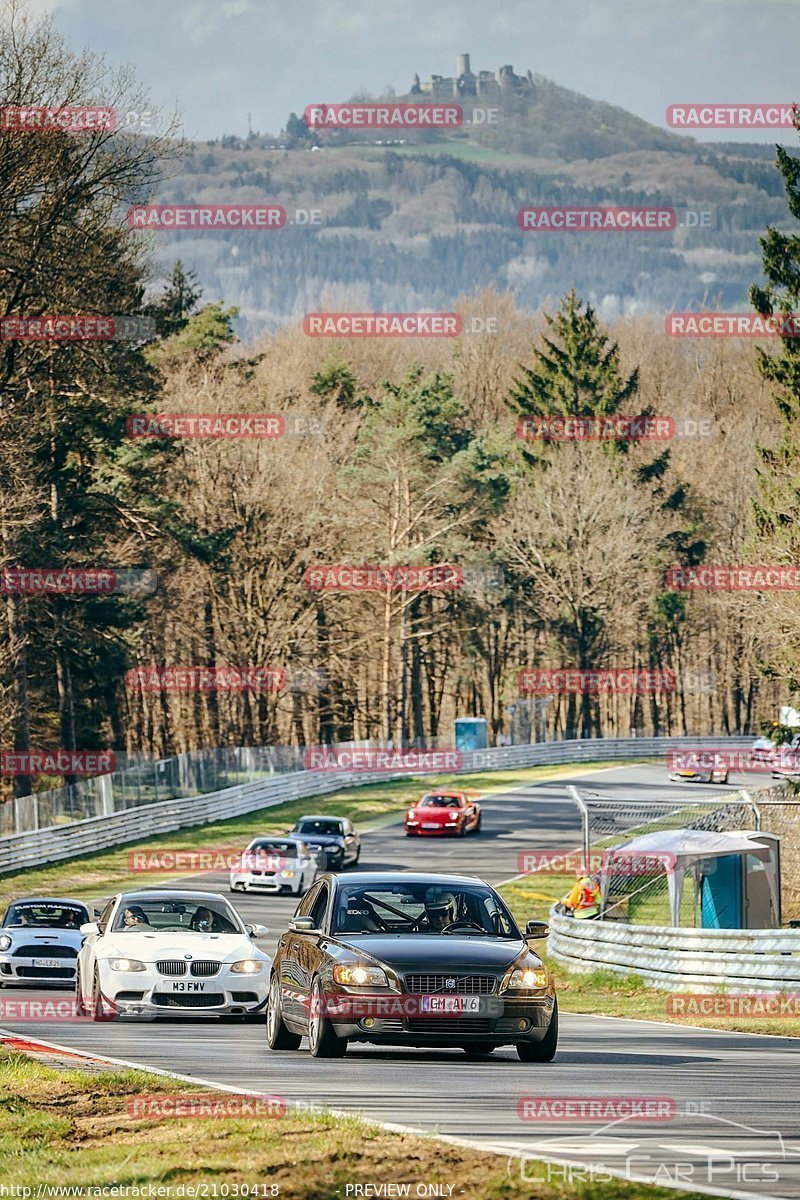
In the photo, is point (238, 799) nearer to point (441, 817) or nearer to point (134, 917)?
point (441, 817)

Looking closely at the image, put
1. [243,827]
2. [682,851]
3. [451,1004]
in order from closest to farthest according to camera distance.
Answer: [451,1004]
[682,851]
[243,827]

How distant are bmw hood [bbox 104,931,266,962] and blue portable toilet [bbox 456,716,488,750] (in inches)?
2353

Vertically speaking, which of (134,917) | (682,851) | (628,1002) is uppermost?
(134,917)

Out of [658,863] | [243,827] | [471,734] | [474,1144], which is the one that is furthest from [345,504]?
[474,1144]

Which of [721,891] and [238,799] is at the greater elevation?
[721,891]

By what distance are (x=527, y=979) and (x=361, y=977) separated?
3.90 ft

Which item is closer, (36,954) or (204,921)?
(204,921)

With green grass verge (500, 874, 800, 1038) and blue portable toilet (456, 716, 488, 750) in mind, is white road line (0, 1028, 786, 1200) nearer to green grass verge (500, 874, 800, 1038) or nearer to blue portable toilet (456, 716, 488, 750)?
green grass verge (500, 874, 800, 1038)

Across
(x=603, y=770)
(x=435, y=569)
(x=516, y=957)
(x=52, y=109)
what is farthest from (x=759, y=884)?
(x=435, y=569)

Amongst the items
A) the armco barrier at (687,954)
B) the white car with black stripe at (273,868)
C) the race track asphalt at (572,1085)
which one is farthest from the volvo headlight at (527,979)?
the white car with black stripe at (273,868)

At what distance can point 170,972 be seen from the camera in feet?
58.1

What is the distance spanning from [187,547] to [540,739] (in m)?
28.3

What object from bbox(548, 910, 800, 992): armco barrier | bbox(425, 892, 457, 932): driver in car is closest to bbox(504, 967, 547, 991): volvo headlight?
bbox(425, 892, 457, 932): driver in car

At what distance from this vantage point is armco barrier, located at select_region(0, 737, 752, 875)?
151 feet
